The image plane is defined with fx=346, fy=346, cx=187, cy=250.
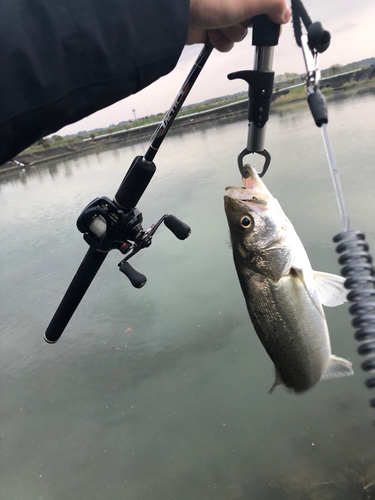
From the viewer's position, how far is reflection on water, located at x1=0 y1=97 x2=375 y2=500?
Answer: 196 cm

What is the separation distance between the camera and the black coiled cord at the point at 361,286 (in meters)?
0.78

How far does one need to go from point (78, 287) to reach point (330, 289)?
1129 millimetres

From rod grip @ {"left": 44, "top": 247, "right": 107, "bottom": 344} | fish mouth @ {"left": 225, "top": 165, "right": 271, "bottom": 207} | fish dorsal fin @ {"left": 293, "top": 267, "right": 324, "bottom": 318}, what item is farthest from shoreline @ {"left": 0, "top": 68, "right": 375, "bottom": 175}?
fish dorsal fin @ {"left": 293, "top": 267, "right": 324, "bottom": 318}

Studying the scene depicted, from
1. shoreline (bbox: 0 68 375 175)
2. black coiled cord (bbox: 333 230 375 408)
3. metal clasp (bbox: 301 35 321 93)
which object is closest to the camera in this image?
black coiled cord (bbox: 333 230 375 408)

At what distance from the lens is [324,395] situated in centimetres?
220

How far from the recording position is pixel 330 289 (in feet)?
3.74

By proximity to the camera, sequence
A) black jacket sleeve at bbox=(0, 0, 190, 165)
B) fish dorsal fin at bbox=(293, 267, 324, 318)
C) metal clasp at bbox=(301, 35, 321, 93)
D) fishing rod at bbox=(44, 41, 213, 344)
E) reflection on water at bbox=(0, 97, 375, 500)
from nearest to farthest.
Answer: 1. black jacket sleeve at bbox=(0, 0, 190, 165)
2. metal clasp at bbox=(301, 35, 321, 93)
3. fish dorsal fin at bbox=(293, 267, 324, 318)
4. fishing rod at bbox=(44, 41, 213, 344)
5. reflection on water at bbox=(0, 97, 375, 500)

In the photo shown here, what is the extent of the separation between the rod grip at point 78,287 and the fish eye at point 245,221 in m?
0.75

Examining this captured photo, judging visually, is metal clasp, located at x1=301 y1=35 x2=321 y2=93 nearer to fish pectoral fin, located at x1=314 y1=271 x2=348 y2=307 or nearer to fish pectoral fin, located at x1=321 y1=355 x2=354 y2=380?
fish pectoral fin, located at x1=314 y1=271 x2=348 y2=307

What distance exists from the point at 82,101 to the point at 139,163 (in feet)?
2.52

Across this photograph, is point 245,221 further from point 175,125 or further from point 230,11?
point 175,125

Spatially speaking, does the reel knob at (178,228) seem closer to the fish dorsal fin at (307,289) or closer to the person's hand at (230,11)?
the fish dorsal fin at (307,289)

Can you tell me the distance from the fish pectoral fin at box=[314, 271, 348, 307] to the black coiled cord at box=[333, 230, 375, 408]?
323mm

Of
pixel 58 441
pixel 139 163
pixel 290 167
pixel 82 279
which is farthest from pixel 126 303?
pixel 290 167
